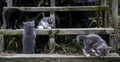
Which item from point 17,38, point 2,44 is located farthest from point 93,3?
point 2,44

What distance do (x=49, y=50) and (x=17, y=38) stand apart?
930mm

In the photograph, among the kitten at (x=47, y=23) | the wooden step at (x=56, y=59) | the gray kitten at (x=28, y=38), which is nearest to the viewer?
the wooden step at (x=56, y=59)

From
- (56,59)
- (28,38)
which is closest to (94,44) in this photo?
(56,59)

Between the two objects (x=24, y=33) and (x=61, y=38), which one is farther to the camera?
(x=61, y=38)

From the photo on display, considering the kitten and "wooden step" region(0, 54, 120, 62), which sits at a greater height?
the kitten

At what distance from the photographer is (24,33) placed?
646cm

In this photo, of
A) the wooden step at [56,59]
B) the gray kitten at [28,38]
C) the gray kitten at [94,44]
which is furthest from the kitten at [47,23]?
the wooden step at [56,59]

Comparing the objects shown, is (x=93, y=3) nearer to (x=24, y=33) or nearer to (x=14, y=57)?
(x=24, y=33)

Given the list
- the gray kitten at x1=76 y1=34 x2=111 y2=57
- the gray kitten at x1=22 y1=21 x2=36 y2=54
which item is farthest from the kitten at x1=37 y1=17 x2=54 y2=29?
the gray kitten at x1=76 y1=34 x2=111 y2=57

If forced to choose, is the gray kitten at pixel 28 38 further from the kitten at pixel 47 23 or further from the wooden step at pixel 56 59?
the kitten at pixel 47 23

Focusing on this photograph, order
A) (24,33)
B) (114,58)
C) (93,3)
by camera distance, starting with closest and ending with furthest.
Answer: (114,58) < (24,33) < (93,3)

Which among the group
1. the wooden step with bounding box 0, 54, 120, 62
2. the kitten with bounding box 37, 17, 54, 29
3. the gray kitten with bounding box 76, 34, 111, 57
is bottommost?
the wooden step with bounding box 0, 54, 120, 62

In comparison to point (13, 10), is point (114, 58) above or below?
below

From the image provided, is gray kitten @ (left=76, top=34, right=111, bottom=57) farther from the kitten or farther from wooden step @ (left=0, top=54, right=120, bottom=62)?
the kitten
